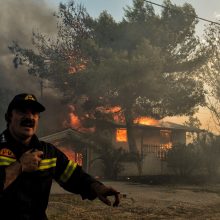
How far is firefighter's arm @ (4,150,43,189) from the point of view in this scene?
2262mm

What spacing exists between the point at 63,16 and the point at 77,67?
17.7 ft

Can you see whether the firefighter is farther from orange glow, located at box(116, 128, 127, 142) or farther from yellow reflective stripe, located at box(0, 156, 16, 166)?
orange glow, located at box(116, 128, 127, 142)

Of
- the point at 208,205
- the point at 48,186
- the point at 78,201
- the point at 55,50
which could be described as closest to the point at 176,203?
the point at 208,205

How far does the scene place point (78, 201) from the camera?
40.1 ft

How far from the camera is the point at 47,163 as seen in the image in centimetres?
262

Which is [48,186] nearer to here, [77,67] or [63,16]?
[77,67]

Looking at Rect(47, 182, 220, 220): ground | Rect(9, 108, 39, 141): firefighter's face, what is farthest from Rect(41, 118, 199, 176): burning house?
Rect(9, 108, 39, 141): firefighter's face

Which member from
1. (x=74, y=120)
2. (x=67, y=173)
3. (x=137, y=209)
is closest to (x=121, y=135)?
(x=74, y=120)

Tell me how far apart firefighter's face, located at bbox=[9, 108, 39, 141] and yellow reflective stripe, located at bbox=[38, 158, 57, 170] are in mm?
197

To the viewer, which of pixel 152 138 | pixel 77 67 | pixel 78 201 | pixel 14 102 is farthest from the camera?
pixel 152 138

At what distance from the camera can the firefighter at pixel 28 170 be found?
7.66 feet

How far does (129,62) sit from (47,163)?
74.5 feet

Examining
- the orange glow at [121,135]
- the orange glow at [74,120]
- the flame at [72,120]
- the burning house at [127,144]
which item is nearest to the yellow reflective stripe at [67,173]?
the burning house at [127,144]

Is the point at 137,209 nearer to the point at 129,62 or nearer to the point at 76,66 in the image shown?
the point at 129,62
